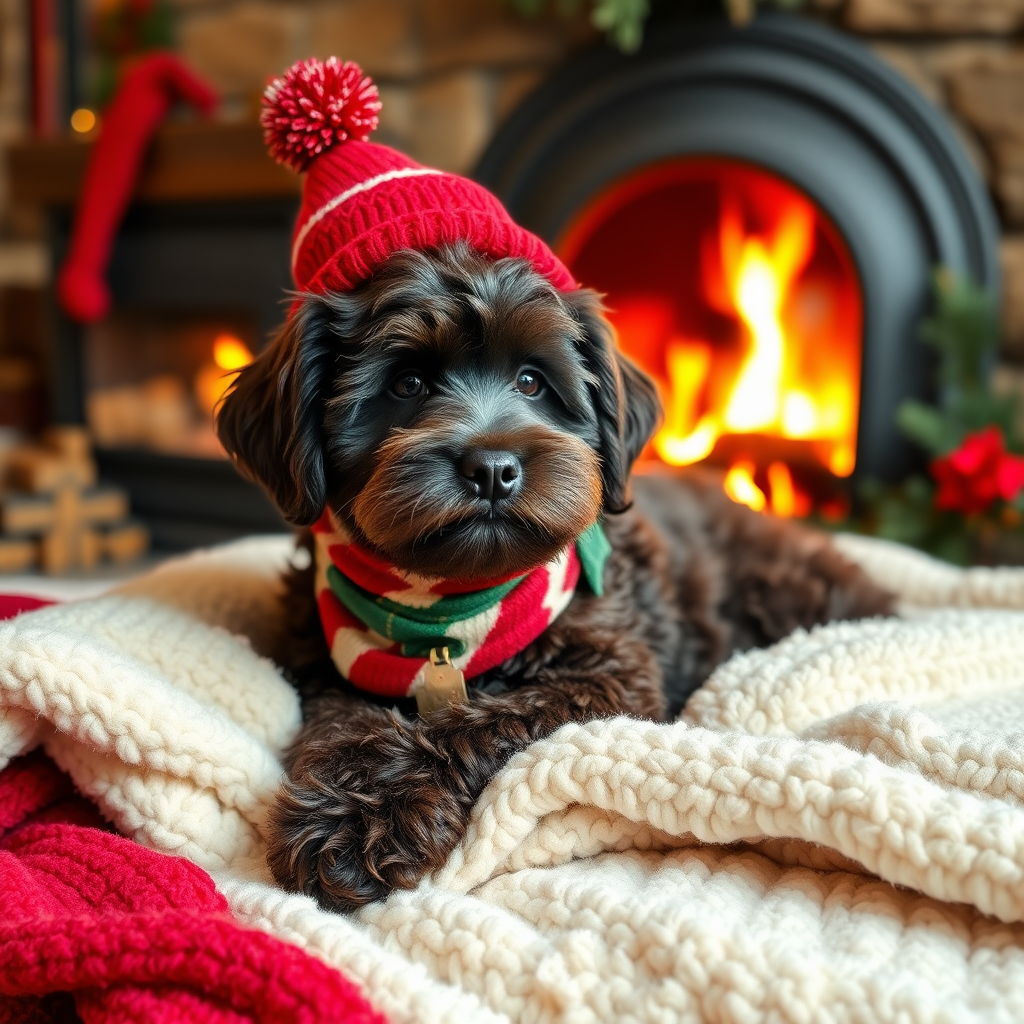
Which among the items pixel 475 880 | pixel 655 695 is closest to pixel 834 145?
pixel 655 695

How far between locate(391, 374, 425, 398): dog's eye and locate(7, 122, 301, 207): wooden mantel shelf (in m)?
2.38

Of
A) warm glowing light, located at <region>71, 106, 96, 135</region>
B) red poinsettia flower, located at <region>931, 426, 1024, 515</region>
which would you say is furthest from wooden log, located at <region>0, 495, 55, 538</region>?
red poinsettia flower, located at <region>931, 426, 1024, 515</region>

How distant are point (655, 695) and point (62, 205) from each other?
3.98m

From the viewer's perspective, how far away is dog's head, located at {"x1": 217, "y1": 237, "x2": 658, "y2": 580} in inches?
63.0

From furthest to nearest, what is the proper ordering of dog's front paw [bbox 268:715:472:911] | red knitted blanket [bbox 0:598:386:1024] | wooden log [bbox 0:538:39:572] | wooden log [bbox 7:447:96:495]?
wooden log [bbox 7:447:96:495], wooden log [bbox 0:538:39:572], dog's front paw [bbox 268:715:472:911], red knitted blanket [bbox 0:598:386:1024]

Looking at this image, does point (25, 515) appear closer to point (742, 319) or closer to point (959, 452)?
point (742, 319)

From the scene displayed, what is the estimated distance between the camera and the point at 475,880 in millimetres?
1541

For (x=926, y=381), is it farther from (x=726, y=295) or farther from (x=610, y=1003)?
(x=610, y=1003)

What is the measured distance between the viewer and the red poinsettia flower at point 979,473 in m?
3.36

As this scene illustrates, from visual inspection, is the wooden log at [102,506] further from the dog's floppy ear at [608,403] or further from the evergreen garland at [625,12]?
the dog's floppy ear at [608,403]

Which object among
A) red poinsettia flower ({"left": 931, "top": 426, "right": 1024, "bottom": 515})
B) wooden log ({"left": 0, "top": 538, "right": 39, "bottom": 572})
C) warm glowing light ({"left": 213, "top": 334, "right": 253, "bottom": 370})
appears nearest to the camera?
red poinsettia flower ({"left": 931, "top": 426, "right": 1024, "bottom": 515})

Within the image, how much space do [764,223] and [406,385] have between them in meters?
2.66

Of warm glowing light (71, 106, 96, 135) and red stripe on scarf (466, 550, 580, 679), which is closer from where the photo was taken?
red stripe on scarf (466, 550, 580, 679)

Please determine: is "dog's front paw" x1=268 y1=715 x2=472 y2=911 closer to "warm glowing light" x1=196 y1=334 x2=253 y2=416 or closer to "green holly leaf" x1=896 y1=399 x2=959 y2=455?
"green holly leaf" x1=896 y1=399 x2=959 y2=455
